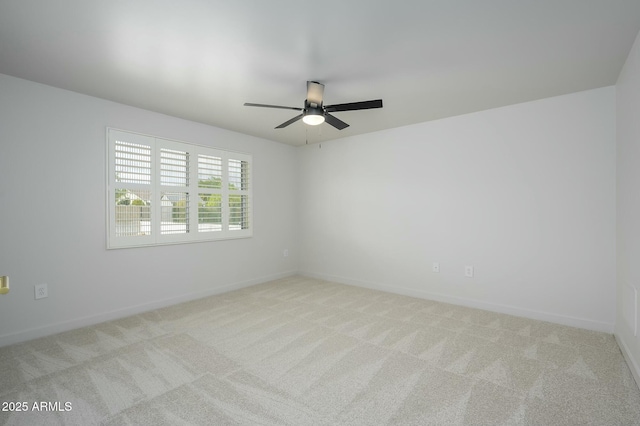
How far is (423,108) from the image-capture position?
139 inches

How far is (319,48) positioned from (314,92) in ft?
1.81

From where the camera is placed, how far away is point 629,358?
229 centimetres

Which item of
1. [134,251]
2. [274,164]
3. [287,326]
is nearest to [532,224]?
[287,326]

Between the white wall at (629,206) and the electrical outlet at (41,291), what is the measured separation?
4894mm

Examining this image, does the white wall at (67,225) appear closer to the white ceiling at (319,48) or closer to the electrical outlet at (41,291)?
the electrical outlet at (41,291)

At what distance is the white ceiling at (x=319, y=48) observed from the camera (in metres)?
1.82

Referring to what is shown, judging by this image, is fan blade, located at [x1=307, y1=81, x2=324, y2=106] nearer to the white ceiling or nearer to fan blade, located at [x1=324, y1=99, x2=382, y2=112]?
the white ceiling

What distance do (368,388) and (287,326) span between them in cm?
127

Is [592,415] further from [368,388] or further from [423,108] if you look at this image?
[423,108]

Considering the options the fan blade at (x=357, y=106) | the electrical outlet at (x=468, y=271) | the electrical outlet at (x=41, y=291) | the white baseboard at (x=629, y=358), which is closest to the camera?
the white baseboard at (x=629, y=358)

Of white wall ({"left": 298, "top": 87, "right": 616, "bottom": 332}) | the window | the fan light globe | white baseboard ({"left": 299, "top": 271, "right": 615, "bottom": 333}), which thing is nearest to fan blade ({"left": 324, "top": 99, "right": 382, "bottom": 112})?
the fan light globe

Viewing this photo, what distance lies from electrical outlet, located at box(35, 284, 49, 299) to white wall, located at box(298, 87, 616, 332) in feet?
11.8

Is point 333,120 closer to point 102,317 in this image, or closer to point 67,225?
point 67,225

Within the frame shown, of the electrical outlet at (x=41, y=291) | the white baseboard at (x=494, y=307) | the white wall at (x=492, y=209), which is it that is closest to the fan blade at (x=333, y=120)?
the white wall at (x=492, y=209)
